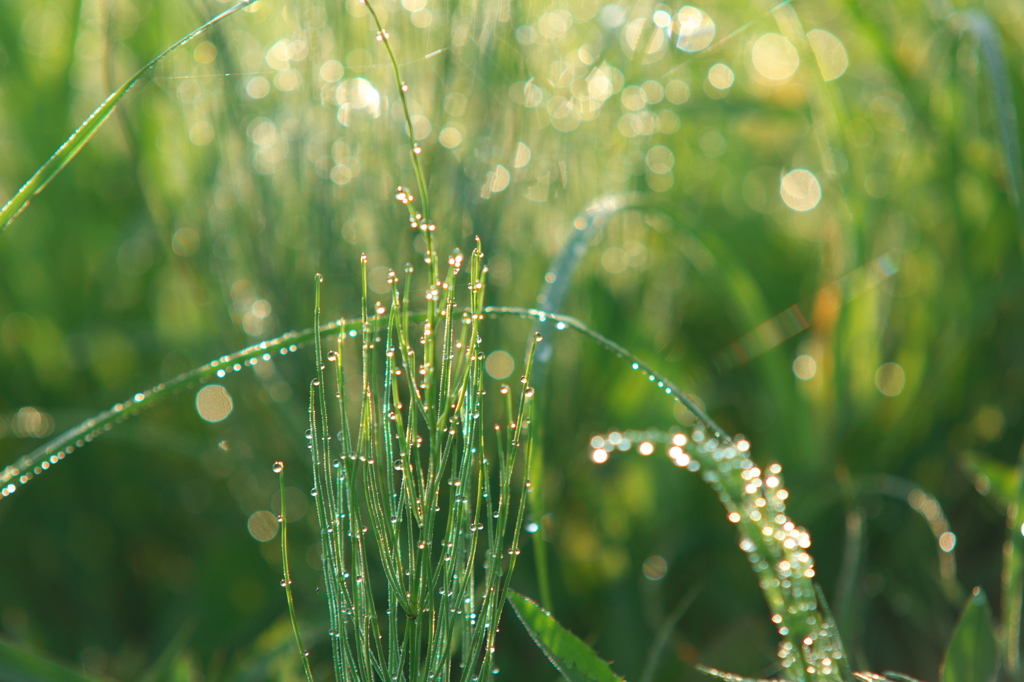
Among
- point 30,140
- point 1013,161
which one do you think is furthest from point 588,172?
point 30,140

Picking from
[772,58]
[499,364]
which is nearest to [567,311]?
[499,364]

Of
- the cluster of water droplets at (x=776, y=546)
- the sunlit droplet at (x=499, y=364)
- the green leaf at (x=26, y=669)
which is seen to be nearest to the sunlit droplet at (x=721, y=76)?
the sunlit droplet at (x=499, y=364)

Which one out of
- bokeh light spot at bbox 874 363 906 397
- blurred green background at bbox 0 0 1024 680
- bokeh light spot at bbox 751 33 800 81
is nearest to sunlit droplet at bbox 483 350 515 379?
blurred green background at bbox 0 0 1024 680

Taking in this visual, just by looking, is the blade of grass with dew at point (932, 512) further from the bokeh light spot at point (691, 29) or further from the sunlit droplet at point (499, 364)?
the bokeh light spot at point (691, 29)

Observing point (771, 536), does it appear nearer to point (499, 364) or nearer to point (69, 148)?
point (499, 364)

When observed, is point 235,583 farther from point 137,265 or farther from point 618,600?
point 137,265

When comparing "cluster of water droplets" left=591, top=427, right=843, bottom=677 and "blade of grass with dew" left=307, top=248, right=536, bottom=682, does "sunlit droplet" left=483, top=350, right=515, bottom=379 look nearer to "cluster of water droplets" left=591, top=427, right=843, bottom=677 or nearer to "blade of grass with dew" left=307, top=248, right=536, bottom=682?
"cluster of water droplets" left=591, top=427, right=843, bottom=677
